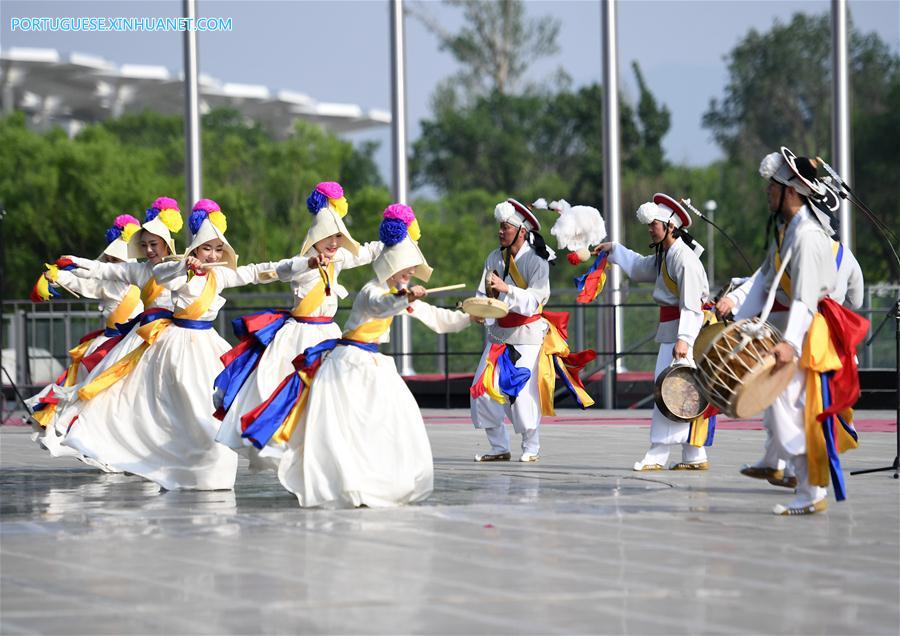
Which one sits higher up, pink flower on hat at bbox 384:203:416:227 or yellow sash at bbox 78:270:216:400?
pink flower on hat at bbox 384:203:416:227

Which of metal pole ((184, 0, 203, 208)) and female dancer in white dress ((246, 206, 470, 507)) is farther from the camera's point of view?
metal pole ((184, 0, 203, 208))

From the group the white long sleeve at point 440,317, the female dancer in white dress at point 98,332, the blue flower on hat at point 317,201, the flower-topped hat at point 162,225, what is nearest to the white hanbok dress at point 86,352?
the female dancer in white dress at point 98,332

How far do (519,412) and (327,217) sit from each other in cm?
232

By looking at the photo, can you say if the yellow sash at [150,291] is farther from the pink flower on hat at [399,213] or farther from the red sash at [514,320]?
the red sash at [514,320]

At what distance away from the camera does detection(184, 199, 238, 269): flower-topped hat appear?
8961 millimetres

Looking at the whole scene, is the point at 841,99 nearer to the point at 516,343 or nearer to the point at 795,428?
the point at 516,343

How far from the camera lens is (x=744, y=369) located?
7.11m

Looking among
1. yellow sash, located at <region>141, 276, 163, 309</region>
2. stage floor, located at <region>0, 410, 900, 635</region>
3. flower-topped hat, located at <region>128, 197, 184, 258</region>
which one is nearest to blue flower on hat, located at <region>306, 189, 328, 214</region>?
flower-topped hat, located at <region>128, 197, 184, 258</region>

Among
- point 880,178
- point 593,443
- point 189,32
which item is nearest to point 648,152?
point 880,178

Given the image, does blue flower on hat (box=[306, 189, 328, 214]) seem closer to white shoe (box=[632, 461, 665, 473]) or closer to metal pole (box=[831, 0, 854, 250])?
white shoe (box=[632, 461, 665, 473])

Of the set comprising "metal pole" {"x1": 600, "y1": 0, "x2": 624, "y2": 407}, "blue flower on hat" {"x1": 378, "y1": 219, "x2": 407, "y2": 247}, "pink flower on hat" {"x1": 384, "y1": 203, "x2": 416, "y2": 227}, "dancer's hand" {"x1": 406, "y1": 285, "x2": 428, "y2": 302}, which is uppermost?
"metal pole" {"x1": 600, "y1": 0, "x2": 624, "y2": 407}

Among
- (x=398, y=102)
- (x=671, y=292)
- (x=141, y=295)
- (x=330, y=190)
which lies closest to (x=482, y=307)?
(x=330, y=190)

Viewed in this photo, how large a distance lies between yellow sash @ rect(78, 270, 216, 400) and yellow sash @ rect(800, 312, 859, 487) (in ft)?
12.3

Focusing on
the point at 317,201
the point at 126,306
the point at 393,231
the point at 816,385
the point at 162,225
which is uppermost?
the point at 317,201
